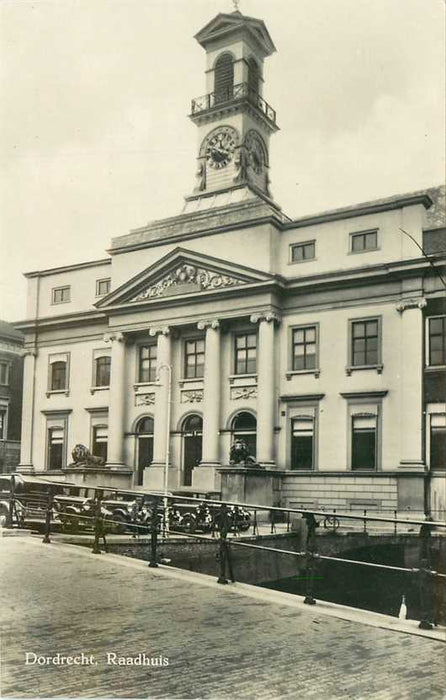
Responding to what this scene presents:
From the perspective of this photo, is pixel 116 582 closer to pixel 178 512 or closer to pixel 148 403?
pixel 178 512

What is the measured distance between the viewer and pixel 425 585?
21.6 ft

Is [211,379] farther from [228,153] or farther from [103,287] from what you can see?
[228,153]

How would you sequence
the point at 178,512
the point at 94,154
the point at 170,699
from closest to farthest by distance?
1. the point at 170,699
2. the point at 94,154
3. the point at 178,512

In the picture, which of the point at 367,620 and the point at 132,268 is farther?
the point at 132,268

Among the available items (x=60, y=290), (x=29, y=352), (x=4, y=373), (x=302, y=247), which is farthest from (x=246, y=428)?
(x=4, y=373)

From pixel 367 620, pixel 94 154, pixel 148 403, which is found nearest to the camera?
pixel 367 620

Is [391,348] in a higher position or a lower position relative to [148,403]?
higher

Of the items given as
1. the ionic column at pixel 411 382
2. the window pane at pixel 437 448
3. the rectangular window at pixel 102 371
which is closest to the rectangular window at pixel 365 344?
the ionic column at pixel 411 382

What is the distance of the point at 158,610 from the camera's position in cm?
675

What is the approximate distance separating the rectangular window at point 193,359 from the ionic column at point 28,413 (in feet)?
21.7

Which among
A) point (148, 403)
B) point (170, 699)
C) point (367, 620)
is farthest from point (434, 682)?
point (148, 403)

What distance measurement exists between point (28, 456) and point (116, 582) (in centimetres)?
974

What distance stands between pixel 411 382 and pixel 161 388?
7.96 meters

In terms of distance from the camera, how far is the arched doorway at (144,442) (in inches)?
885
